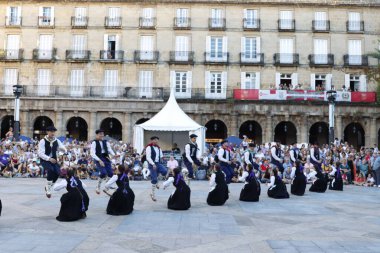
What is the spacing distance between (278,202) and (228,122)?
2240 cm

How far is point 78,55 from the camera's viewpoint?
3672cm

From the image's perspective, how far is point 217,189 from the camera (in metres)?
12.2

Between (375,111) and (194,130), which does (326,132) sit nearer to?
(375,111)

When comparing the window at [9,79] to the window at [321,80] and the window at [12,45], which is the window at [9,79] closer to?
the window at [12,45]

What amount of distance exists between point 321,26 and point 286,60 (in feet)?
14.6

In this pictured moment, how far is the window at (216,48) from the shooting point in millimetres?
36625

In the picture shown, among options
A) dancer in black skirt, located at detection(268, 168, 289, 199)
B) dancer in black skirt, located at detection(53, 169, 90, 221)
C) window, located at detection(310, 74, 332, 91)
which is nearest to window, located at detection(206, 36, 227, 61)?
window, located at detection(310, 74, 332, 91)

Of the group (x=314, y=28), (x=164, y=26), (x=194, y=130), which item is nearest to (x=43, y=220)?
(x=194, y=130)

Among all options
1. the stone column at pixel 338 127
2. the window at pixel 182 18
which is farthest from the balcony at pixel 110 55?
the stone column at pixel 338 127

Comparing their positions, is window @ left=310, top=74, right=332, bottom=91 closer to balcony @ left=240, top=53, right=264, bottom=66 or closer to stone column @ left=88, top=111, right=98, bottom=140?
balcony @ left=240, top=53, right=264, bottom=66

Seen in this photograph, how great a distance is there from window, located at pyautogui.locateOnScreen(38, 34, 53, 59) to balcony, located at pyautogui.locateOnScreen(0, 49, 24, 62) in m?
1.65

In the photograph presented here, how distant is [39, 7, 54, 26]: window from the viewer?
37.2 m

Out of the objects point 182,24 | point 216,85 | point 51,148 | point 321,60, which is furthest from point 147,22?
point 51,148

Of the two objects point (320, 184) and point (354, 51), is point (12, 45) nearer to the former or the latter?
point (354, 51)
